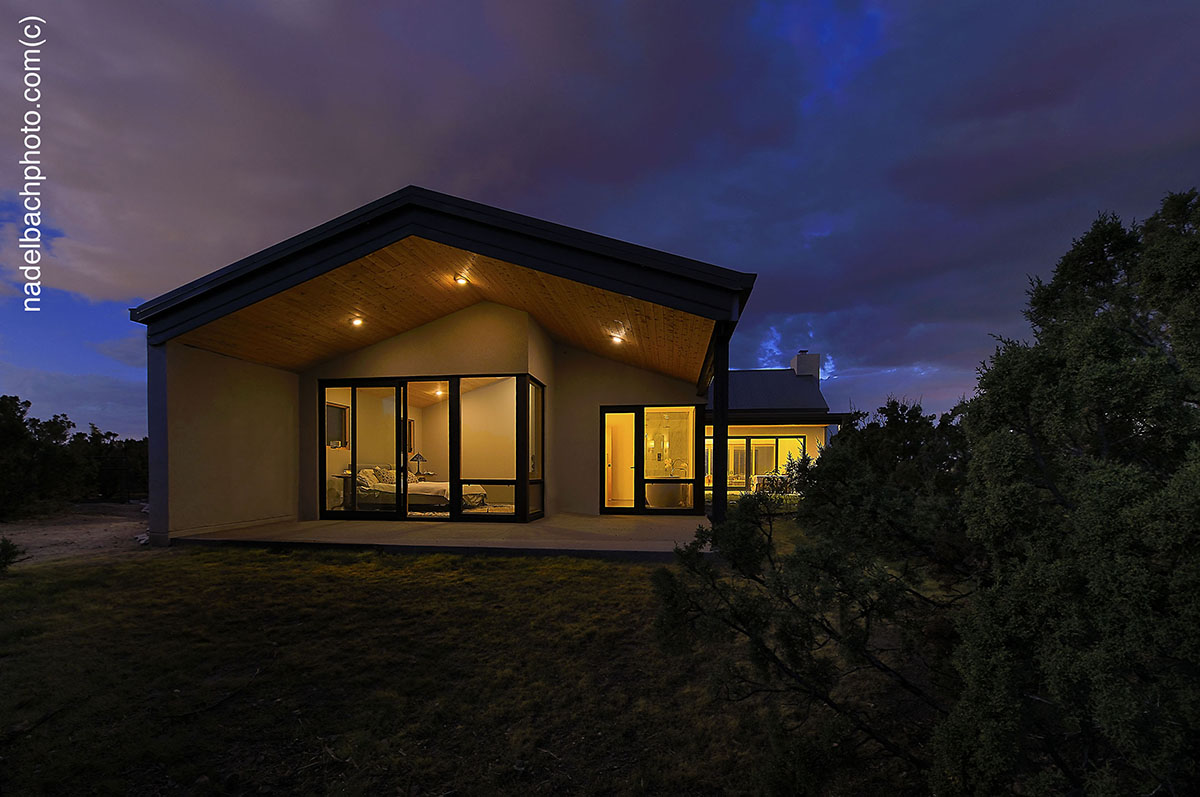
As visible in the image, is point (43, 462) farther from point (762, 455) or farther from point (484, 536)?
point (762, 455)

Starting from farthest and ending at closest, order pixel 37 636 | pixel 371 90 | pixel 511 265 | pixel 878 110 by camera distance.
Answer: pixel 878 110, pixel 371 90, pixel 511 265, pixel 37 636

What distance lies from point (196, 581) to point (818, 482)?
5982 millimetres

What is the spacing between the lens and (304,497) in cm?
941

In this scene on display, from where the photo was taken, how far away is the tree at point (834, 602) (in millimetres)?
1947

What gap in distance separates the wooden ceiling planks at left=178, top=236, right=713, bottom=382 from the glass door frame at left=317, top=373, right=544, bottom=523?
0.85 metres

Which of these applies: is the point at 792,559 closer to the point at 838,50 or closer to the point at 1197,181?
the point at 1197,181

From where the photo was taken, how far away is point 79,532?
7906 millimetres

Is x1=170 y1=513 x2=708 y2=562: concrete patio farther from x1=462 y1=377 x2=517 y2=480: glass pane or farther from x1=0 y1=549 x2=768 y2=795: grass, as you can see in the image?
x1=0 y1=549 x2=768 y2=795: grass

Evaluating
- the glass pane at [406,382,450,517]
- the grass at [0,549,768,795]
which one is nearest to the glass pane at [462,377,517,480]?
the glass pane at [406,382,450,517]

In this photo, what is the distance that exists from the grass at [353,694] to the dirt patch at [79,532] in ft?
6.31

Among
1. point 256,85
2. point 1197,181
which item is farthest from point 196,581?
point 1197,181

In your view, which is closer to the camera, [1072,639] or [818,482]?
[1072,639]

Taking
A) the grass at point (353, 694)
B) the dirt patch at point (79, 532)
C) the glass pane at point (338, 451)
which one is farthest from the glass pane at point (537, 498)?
the dirt patch at point (79, 532)

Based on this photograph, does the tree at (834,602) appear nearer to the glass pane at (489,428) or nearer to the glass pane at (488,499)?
the glass pane at (488,499)
